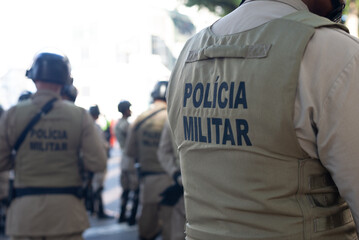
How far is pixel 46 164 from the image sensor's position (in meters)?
3.61

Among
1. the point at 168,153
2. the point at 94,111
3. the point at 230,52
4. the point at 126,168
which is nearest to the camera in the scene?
the point at 230,52

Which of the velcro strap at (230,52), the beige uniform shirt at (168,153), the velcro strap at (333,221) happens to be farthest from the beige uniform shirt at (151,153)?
the velcro strap at (333,221)

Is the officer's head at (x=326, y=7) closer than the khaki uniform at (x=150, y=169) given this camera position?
Yes

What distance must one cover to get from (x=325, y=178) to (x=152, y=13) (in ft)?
98.8

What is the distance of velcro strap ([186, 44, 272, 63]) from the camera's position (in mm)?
1562

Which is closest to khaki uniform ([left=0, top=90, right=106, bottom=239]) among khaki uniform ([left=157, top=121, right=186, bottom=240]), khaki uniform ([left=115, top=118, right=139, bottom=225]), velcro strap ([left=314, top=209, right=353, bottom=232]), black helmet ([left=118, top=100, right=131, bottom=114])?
khaki uniform ([left=157, top=121, right=186, bottom=240])

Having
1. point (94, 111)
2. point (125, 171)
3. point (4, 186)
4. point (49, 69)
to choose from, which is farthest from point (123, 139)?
point (49, 69)

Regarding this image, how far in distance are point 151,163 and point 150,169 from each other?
77 mm

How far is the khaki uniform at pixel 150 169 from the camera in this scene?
606 centimetres

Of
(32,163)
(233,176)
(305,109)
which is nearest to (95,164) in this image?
(32,163)

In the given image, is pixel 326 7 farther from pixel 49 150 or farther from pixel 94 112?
pixel 94 112

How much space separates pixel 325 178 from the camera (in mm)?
1553

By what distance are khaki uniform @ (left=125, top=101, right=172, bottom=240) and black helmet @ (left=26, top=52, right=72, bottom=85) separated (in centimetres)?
235

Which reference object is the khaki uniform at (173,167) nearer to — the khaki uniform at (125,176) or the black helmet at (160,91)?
the black helmet at (160,91)
